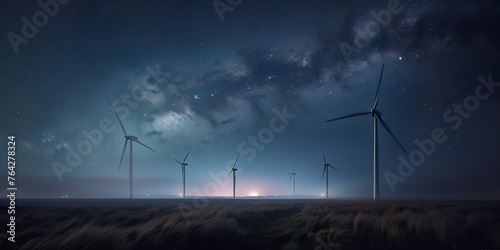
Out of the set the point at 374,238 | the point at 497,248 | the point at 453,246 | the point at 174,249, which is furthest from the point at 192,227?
the point at 497,248

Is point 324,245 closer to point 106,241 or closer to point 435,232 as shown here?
point 435,232

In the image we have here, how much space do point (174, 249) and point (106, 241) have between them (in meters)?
2.45

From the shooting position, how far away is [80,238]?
28.6 ft

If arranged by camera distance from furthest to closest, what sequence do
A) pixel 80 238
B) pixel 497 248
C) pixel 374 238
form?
pixel 374 238
pixel 80 238
pixel 497 248

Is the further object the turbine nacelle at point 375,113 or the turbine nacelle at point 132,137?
the turbine nacelle at point 132,137

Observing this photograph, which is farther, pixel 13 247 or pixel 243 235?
pixel 243 235

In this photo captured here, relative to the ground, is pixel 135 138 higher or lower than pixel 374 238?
higher

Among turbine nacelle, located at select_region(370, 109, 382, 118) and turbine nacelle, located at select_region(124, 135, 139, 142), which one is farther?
turbine nacelle, located at select_region(124, 135, 139, 142)

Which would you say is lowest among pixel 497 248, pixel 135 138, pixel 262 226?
pixel 262 226

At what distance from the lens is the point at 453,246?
850 centimetres

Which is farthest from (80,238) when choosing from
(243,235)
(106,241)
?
(243,235)

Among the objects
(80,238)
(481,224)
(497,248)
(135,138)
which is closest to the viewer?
(497,248)

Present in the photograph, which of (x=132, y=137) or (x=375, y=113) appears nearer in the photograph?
(x=375, y=113)

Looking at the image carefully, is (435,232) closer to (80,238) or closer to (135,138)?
(80,238)
